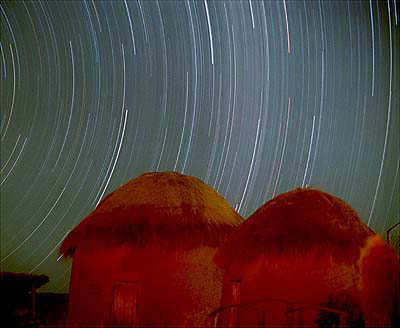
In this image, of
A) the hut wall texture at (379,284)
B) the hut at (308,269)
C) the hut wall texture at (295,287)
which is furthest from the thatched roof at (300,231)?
the hut wall texture at (379,284)

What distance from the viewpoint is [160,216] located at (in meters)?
12.5

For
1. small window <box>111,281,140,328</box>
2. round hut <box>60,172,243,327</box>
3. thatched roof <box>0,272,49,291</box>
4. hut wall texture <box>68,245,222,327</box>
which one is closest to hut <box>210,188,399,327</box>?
hut wall texture <box>68,245,222,327</box>

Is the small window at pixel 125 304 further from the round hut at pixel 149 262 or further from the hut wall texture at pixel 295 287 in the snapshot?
the hut wall texture at pixel 295 287

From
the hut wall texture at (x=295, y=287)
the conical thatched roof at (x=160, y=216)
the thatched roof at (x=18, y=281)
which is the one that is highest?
the conical thatched roof at (x=160, y=216)

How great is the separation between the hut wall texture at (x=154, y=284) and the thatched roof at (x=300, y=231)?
121 cm

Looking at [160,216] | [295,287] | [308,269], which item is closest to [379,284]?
[308,269]

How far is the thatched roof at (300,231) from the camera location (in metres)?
10.1

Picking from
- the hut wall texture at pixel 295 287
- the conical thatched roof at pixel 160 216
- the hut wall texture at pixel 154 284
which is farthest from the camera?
the conical thatched roof at pixel 160 216

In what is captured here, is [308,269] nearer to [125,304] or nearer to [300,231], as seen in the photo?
[300,231]

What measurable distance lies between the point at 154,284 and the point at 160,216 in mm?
1498

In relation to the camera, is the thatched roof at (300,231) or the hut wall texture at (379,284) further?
the thatched roof at (300,231)

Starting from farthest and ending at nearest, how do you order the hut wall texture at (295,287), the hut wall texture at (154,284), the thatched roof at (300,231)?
1. the hut wall texture at (154,284)
2. the thatched roof at (300,231)
3. the hut wall texture at (295,287)

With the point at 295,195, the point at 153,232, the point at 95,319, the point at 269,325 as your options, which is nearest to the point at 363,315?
the point at 269,325

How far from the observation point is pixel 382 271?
34.4 feet
